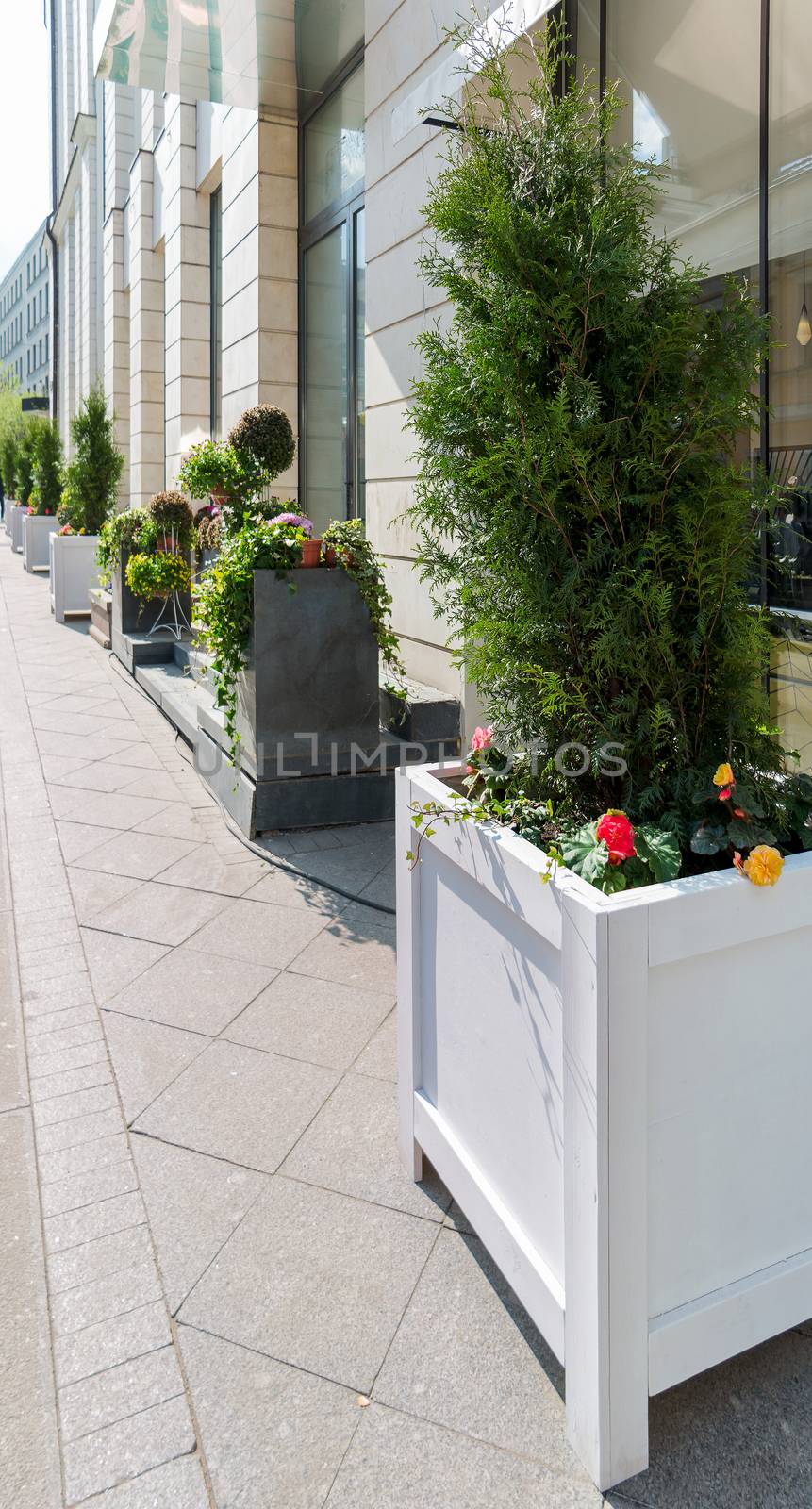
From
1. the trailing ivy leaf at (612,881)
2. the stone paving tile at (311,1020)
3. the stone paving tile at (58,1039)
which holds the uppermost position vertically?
the trailing ivy leaf at (612,881)

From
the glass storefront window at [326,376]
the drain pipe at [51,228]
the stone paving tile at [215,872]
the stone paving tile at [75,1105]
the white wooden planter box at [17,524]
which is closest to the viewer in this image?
the stone paving tile at [75,1105]

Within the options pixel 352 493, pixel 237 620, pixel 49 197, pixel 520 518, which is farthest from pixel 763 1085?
pixel 49 197

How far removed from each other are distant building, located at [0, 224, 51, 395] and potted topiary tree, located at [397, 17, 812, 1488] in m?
74.2

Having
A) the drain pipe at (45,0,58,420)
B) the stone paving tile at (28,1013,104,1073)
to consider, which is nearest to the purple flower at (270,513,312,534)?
the stone paving tile at (28,1013,104,1073)

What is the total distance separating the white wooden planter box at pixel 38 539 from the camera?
2616 centimetres

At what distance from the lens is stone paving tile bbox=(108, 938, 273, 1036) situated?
380 cm

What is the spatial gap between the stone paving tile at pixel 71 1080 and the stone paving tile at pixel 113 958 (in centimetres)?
49

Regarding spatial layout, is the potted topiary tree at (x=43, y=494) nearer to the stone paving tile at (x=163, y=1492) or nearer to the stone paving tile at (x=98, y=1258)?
the stone paving tile at (x=98, y=1258)

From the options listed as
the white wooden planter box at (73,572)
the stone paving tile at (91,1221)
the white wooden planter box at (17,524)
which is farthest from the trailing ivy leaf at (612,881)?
the white wooden planter box at (17,524)

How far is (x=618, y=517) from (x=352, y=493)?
Answer: 842 cm

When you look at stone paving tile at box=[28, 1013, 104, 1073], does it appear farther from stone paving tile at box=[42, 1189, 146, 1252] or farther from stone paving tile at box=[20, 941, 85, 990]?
stone paving tile at box=[42, 1189, 146, 1252]

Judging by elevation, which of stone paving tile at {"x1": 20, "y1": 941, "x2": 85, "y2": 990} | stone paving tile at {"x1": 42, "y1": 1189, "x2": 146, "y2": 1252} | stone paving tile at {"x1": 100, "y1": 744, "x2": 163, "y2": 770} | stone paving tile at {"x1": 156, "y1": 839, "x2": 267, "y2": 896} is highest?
stone paving tile at {"x1": 100, "y1": 744, "x2": 163, "y2": 770}

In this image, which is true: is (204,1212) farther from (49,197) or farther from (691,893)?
(49,197)

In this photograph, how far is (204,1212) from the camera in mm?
2730
